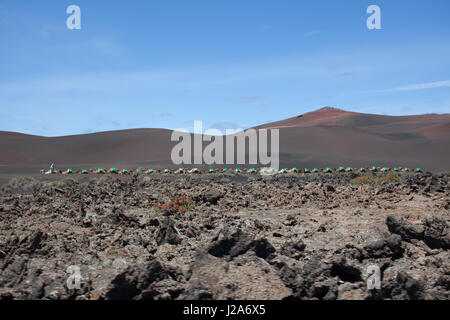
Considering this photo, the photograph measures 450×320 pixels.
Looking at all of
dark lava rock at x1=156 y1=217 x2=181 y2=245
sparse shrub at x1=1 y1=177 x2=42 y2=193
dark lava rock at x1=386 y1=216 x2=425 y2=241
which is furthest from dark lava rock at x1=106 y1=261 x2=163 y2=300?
sparse shrub at x1=1 y1=177 x2=42 y2=193

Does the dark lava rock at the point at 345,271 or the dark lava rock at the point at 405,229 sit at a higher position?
the dark lava rock at the point at 405,229

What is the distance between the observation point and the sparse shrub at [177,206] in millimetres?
10922

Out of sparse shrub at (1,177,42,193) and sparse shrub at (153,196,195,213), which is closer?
sparse shrub at (153,196,195,213)

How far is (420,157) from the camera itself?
61.6 meters

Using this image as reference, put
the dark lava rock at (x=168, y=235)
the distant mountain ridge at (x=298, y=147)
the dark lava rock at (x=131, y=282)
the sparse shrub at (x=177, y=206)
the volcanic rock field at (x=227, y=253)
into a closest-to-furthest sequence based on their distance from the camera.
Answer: the dark lava rock at (x=131, y=282), the volcanic rock field at (x=227, y=253), the dark lava rock at (x=168, y=235), the sparse shrub at (x=177, y=206), the distant mountain ridge at (x=298, y=147)

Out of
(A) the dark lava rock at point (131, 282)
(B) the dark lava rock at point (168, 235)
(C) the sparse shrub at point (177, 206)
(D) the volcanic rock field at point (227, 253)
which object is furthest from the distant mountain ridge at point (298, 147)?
(A) the dark lava rock at point (131, 282)

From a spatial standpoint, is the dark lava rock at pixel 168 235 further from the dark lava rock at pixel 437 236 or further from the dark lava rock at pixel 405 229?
the dark lava rock at pixel 437 236

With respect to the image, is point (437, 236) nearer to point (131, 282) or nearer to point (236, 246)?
point (236, 246)

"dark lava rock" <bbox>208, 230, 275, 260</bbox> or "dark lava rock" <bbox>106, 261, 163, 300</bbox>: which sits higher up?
"dark lava rock" <bbox>208, 230, 275, 260</bbox>

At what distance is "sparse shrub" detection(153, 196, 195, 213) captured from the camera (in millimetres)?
10922

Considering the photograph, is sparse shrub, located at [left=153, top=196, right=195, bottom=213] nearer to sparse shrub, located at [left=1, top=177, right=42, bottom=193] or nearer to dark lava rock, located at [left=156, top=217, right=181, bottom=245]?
dark lava rock, located at [left=156, top=217, right=181, bottom=245]

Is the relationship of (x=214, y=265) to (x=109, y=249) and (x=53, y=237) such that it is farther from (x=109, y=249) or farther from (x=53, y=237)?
(x=53, y=237)

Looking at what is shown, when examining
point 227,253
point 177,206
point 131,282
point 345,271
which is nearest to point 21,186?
point 177,206
